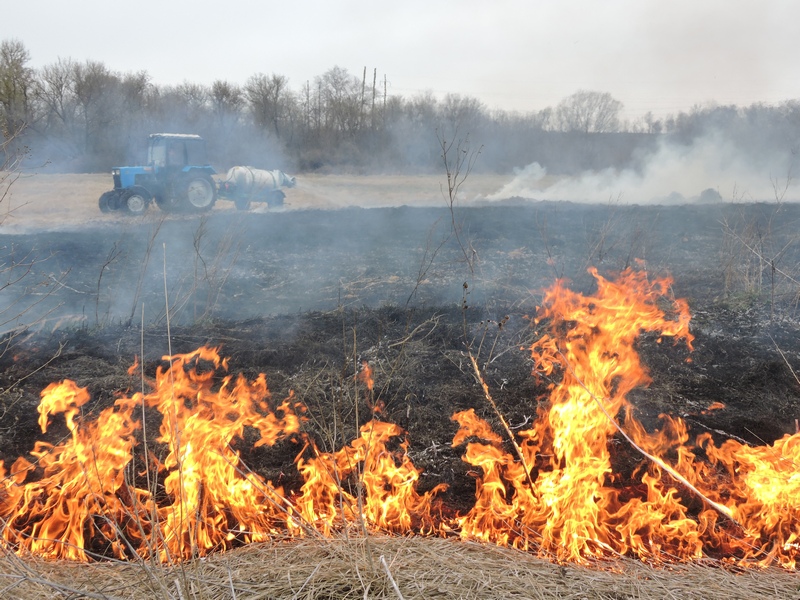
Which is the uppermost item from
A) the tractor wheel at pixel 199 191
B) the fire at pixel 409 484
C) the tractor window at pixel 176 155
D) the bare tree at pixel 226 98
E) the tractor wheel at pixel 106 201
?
the bare tree at pixel 226 98

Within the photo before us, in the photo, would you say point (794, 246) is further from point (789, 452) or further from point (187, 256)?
point (187, 256)

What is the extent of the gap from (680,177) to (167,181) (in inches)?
917

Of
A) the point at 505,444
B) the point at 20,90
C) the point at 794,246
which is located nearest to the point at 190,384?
the point at 505,444

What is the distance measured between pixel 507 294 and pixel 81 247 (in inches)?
360

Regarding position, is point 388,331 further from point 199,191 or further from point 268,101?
point 268,101

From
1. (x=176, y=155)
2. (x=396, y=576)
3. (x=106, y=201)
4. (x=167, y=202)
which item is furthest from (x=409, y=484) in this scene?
(x=176, y=155)

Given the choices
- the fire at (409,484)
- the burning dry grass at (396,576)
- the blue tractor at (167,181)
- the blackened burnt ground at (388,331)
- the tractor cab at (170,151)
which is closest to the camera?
the burning dry grass at (396,576)

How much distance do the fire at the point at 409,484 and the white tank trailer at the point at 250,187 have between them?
563 inches

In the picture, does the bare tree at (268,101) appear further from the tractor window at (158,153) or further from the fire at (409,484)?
the fire at (409,484)

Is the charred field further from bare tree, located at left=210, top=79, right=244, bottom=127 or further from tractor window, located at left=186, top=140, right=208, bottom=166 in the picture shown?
bare tree, located at left=210, top=79, right=244, bottom=127

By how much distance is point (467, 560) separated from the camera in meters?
2.66

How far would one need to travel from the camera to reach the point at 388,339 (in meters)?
6.09

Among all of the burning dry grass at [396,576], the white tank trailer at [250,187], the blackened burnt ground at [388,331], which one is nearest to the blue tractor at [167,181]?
the white tank trailer at [250,187]

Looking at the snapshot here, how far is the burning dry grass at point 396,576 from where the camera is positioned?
225cm
